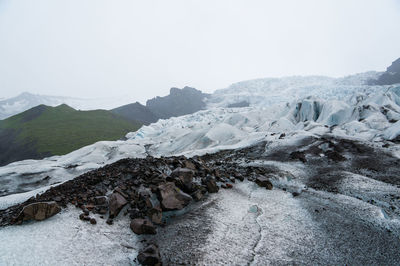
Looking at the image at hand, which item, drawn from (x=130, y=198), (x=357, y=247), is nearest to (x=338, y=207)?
(x=357, y=247)

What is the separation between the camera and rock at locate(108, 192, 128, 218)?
699cm

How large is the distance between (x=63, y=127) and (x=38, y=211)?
117 m

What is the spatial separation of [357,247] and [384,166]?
11122mm

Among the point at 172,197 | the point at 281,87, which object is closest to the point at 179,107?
the point at 281,87

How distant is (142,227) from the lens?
21.2 feet

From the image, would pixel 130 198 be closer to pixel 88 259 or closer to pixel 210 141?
pixel 88 259

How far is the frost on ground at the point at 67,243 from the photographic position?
477 cm

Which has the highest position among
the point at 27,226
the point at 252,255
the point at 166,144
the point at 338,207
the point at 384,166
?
the point at 27,226

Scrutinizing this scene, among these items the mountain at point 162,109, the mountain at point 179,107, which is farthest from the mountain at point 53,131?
the mountain at point 179,107

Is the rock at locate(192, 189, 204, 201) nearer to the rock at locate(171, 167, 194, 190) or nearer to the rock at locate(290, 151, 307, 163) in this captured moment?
the rock at locate(171, 167, 194, 190)

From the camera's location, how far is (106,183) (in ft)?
29.6

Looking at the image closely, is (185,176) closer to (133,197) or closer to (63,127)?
(133,197)

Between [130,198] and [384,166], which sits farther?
[384,166]

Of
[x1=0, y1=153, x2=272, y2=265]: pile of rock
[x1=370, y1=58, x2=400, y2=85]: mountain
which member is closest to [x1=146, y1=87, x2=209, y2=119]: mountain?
[x1=370, y1=58, x2=400, y2=85]: mountain
